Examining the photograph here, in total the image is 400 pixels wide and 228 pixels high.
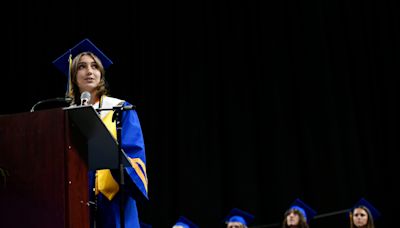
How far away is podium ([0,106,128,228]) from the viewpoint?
190cm

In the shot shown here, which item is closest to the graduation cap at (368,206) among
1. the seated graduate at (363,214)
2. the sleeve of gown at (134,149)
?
the seated graduate at (363,214)

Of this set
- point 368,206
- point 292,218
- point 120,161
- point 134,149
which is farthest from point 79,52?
point 368,206

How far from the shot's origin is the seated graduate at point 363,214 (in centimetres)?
617

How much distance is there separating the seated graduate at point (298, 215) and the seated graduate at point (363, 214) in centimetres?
42

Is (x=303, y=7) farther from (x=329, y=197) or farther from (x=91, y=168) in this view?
(x=91, y=168)

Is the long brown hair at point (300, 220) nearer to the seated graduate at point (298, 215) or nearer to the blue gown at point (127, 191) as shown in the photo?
the seated graduate at point (298, 215)

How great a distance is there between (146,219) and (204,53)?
206 centimetres

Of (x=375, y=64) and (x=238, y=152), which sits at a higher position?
(x=375, y=64)

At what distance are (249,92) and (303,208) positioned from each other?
1542 millimetres

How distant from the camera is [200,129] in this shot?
6742 mm

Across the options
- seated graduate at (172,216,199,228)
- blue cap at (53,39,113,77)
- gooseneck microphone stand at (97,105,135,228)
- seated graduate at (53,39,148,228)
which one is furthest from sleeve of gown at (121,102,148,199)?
seated graduate at (172,216,199,228)

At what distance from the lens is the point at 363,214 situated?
20.2 feet

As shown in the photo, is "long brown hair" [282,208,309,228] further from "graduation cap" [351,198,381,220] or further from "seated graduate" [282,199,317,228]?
"graduation cap" [351,198,381,220]

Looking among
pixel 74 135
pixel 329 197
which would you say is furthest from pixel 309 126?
pixel 74 135
